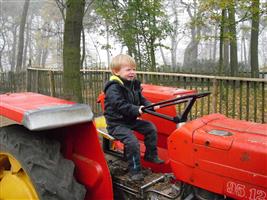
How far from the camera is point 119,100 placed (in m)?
3.20

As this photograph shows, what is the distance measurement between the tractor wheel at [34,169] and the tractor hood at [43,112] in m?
0.18

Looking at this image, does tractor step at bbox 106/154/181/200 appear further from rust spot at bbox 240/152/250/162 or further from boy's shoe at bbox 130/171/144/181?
rust spot at bbox 240/152/250/162

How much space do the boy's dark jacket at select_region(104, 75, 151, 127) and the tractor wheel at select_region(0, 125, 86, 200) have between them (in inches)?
33.0

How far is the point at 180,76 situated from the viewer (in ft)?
24.1

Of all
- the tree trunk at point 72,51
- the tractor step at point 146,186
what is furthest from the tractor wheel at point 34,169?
the tree trunk at point 72,51

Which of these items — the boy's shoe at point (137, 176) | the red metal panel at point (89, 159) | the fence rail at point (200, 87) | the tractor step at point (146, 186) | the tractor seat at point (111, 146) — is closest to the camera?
the red metal panel at point (89, 159)

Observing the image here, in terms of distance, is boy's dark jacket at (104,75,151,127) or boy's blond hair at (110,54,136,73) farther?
boy's blond hair at (110,54,136,73)

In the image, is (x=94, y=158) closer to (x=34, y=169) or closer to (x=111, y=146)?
(x=34, y=169)

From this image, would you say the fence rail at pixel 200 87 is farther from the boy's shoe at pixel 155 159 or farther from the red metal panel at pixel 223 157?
the red metal panel at pixel 223 157

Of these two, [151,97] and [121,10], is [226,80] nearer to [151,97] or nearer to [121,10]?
[151,97]

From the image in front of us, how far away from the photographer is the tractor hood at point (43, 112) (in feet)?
7.25

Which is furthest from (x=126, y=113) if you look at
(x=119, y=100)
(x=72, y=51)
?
(x=72, y=51)

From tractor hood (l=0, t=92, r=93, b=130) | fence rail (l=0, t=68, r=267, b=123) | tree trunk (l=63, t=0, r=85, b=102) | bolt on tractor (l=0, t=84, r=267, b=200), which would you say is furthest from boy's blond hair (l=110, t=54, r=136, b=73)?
tree trunk (l=63, t=0, r=85, b=102)

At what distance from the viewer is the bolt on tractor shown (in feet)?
7.18
